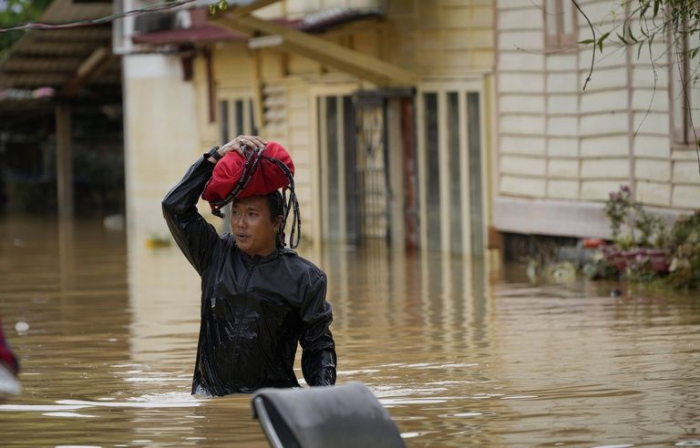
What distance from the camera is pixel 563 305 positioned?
14.9 meters

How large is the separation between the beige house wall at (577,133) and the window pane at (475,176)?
1.70 ft

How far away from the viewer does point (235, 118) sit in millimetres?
28062

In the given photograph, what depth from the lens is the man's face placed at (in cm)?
793

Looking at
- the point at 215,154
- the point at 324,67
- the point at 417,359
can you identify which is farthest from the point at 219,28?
the point at 215,154

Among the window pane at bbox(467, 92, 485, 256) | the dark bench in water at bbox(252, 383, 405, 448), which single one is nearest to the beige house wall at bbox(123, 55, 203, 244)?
the window pane at bbox(467, 92, 485, 256)

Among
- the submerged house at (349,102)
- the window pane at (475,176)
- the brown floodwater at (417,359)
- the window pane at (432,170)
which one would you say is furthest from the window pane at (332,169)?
the brown floodwater at (417,359)

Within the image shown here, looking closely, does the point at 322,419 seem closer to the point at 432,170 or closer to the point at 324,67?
the point at 432,170

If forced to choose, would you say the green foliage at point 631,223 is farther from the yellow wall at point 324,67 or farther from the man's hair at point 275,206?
the man's hair at point 275,206

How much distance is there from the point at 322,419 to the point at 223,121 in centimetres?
2230

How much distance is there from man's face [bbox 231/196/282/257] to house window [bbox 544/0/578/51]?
38.3 ft

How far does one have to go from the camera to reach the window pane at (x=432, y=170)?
2262cm

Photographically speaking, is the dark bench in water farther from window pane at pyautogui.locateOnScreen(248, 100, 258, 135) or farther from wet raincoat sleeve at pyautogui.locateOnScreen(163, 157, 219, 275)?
window pane at pyautogui.locateOnScreen(248, 100, 258, 135)

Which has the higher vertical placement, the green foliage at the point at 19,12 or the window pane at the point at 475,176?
the green foliage at the point at 19,12

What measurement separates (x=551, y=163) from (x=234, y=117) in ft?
29.7
